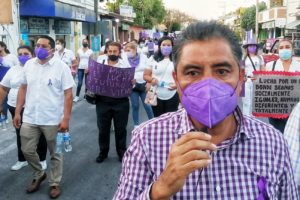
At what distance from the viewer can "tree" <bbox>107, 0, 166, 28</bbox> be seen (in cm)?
6412

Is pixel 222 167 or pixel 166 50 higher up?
pixel 166 50

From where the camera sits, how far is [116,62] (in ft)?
21.9

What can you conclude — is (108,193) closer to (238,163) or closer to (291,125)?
(291,125)

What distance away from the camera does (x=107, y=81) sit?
6.40m

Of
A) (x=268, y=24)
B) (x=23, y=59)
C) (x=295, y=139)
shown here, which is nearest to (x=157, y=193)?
(x=295, y=139)

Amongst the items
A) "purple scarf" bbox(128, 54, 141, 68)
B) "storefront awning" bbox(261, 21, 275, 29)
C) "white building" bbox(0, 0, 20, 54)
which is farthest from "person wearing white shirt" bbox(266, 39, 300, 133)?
"storefront awning" bbox(261, 21, 275, 29)

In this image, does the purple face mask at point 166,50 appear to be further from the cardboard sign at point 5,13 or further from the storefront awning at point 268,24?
the storefront awning at point 268,24

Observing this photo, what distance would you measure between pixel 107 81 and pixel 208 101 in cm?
500

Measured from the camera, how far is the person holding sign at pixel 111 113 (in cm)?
645

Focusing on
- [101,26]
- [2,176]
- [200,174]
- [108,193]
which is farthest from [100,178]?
[101,26]

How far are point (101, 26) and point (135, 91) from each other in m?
12.8

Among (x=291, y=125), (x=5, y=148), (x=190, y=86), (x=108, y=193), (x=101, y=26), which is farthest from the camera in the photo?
(x=101, y=26)

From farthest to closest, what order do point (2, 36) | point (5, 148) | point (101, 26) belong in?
point (101, 26) → point (2, 36) → point (5, 148)

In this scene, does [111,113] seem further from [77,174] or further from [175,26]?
[175,26]
